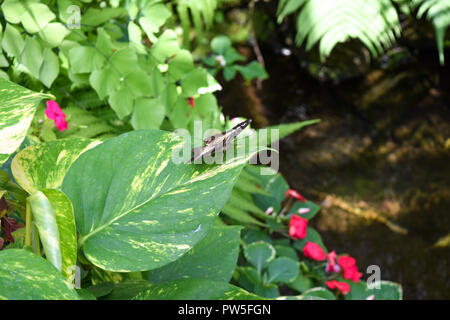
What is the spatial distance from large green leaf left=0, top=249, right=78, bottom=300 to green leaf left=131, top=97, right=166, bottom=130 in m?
0.54

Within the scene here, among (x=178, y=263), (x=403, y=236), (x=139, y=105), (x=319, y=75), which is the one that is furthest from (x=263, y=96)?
(x=178, y=263)

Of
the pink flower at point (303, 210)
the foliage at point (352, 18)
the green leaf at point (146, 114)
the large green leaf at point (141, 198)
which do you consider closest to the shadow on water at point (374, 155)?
the foliage at point (352, 18)

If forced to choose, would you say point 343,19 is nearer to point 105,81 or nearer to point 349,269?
point 349,269

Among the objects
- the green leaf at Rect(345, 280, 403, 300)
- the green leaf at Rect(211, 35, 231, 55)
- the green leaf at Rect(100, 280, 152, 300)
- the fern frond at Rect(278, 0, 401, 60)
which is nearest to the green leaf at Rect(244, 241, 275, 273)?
the green leaf at Rect(345, 280, 403, 300)

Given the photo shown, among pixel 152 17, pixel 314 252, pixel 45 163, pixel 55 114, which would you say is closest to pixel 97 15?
pixel 152 17

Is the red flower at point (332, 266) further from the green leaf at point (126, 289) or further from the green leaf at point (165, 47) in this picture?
the green leaf at point (126, 289)

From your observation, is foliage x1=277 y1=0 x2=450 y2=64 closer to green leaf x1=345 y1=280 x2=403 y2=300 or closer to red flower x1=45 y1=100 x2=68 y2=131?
green leaf x1=345 y1=280 x2=403 y2=300

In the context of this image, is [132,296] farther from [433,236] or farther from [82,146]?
[433,236]

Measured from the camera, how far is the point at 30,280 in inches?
14.4

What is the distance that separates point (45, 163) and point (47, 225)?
10 centimetres

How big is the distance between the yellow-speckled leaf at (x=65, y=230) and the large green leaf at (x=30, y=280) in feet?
0.13

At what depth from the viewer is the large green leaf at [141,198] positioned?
0.43m

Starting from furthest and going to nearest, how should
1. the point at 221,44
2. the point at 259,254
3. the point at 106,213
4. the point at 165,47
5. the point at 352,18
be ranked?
1. the point at 352,18
2. the point at 221,44
3. the point at 259,254
4. the point at 165,47
5. the point at 106,213
